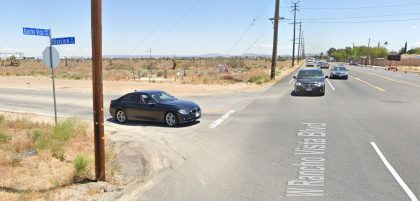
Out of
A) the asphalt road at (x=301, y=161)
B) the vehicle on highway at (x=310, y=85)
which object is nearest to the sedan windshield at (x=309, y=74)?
the vehicle on highway at (x=310, y=85)

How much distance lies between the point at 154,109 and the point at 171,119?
846 millimetres

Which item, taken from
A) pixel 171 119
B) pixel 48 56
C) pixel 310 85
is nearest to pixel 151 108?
pixel 171 119

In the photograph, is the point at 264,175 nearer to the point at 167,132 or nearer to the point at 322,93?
the point at 167,132

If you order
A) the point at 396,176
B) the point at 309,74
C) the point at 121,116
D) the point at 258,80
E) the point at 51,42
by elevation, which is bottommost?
the point at 121,116

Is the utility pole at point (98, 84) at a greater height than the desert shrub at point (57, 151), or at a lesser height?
greater

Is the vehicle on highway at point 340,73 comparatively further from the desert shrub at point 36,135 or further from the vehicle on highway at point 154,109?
the desert shrub at point 36,135

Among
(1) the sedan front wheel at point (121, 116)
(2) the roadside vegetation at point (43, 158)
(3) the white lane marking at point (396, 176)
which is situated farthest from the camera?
(1) the sedan front wheel at point (121, 116)

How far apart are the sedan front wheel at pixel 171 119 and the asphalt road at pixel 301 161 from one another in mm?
1746

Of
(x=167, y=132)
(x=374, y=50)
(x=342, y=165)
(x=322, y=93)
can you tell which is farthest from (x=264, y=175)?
(x=374, y=50)

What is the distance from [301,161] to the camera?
9.47m

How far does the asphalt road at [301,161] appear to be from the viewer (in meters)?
7.36

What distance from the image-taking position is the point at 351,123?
14.6 m

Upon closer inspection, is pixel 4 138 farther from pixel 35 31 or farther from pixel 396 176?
pixel 396 176

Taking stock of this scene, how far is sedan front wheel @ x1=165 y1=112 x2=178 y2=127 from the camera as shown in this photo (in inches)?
590
